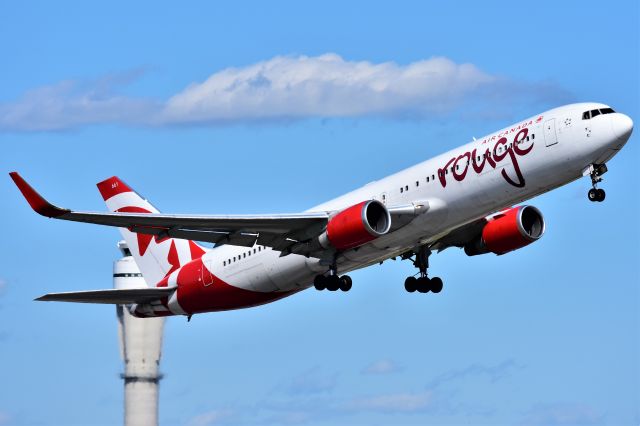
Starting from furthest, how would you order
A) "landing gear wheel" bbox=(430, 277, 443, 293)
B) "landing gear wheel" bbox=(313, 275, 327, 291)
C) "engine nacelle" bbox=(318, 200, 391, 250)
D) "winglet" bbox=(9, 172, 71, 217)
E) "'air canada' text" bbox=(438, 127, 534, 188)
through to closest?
"landing gear wheel" bbox=(430, 277, 443, 293)
"landing gear wheel" bbox=(313, 275, 327, 291)
"engine nacelle" bbox=(318, 200, 391, 250)
"'air canada' text" bbox=(438, 127, 534, 188)
"winglet" bbox=(9, 172, 71, 217)

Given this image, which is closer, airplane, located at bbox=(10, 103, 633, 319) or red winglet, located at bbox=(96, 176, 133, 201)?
airplane, located at bbox=(10, 103, 633, 319)

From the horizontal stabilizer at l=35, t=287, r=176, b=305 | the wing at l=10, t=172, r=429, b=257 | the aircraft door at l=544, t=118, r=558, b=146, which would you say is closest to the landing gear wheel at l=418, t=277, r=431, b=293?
the wing at l=10, t=172, r=429, b=257

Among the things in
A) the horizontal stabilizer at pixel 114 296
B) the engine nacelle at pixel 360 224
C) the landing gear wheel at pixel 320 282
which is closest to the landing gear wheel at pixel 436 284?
the landing gear wheel at pixel 320 282

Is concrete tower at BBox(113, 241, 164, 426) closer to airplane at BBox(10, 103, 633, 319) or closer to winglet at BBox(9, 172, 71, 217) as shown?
airplane at BBox(10, 103, 633, 319)

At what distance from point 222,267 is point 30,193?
11780 mm

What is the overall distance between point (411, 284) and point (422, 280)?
57 cm

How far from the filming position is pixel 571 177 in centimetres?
4672

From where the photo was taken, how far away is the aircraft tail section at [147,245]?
194 feet

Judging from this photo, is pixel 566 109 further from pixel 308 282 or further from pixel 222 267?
pixel 222 267

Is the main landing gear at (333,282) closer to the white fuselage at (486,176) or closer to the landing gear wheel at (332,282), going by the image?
the landing gear wheel at (332,282)

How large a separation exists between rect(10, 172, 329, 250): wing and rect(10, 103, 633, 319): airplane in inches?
2.0

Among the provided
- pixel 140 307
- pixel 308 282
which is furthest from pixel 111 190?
pixel 308 282

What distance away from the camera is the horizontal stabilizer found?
53138 mm

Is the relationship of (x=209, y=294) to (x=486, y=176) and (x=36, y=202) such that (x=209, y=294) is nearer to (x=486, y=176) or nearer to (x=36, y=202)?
(x=36, y=202)
